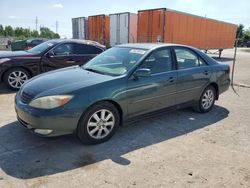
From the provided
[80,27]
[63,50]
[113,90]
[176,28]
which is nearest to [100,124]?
[113,90]

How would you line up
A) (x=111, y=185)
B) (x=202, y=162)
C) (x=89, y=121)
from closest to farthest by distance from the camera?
1. (x=111, y=185)
2. (x=202, y=162)
3. (x=89, y=121)

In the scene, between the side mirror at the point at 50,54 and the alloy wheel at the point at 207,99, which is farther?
the side mirror at the point at 50,54

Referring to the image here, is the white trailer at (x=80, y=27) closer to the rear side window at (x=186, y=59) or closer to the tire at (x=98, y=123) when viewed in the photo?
the rear side window at (x=186, y=59)

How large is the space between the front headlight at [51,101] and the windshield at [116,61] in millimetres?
1001

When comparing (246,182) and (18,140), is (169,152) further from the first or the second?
(18,140)

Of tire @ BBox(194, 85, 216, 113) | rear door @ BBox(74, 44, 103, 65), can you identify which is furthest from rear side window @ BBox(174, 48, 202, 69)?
rear door @ BBox(74, 44, 103, 65)

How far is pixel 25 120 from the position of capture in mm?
3705

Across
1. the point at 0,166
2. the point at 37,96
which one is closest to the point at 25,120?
the point at 37,96

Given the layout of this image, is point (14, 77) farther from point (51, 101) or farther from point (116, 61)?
point (51, 101)

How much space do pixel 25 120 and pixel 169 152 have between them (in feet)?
7.09

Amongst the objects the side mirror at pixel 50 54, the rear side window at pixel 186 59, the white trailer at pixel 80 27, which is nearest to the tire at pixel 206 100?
the rear side window at pixel 186 59

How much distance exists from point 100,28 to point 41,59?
41.9ft

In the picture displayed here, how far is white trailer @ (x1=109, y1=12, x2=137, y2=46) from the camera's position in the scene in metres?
17.5

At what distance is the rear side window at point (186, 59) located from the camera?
5004 millimetres
